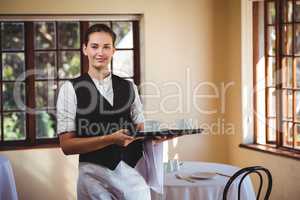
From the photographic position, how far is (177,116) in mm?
5945

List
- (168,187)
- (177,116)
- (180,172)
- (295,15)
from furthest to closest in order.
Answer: (177,116) < (295,15) < (180,172) < (168,187)

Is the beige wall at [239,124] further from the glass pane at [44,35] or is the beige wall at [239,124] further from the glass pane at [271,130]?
the glass pane at [44,35]

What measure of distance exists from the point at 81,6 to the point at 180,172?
208 centimetres

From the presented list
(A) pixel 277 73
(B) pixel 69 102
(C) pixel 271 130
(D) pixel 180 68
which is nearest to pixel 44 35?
(D) pixel 180 68

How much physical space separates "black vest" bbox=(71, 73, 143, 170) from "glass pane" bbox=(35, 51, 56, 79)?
10.3 feet

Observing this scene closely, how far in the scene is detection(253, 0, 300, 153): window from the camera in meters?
5.23

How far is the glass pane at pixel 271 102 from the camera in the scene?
5562 millimetres

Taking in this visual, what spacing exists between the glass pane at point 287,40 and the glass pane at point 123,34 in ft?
4.89

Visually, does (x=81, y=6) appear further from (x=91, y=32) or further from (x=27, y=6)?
(x=91, y=32)

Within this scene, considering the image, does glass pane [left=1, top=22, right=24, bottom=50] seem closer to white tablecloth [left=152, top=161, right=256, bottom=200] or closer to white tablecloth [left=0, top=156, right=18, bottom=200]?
white tablecloth [left=0, top=156, right=18, bottom=200]

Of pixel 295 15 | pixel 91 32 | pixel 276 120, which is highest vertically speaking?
pixel 295 15

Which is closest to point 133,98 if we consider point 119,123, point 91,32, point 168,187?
point 119,123

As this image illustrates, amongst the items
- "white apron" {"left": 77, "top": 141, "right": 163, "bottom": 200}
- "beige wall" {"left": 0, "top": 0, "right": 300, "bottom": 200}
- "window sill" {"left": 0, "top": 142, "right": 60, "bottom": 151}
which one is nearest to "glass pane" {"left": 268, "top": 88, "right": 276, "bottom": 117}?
"beige wall" {"left": 0, "top": 0, "right": 300, "bottom": 200}

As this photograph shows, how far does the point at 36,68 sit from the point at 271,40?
7.29 feet
